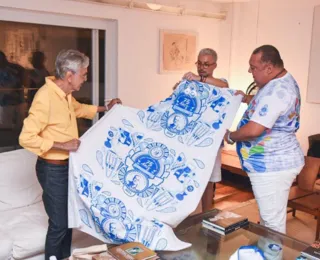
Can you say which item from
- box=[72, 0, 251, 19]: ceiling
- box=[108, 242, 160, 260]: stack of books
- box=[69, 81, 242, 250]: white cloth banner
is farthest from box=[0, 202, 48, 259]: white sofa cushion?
box=[72, 0, 251, 19]: ceiling

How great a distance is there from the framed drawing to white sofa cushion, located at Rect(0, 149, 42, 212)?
1.89 m

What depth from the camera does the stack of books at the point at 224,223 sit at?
2141 millimetres

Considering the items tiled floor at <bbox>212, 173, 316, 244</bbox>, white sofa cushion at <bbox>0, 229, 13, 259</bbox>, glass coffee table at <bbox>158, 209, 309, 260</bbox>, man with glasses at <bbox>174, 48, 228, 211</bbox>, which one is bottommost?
tiled floor at <bbox>212, 173, 316, 244</bbox>

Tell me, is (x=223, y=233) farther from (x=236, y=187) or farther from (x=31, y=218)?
(x=236, y=187)

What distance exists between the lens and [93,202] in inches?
82.8

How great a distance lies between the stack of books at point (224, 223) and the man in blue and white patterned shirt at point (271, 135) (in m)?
0.16

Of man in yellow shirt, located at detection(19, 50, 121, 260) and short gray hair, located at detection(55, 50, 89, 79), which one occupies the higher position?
short gray hair, located at detection(55, 50, 89, 79)

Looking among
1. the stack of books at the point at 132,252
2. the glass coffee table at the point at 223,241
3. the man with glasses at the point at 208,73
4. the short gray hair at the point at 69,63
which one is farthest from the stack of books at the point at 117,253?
the man with glasses at the point at 208,73

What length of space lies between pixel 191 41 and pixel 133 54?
815 millimetres

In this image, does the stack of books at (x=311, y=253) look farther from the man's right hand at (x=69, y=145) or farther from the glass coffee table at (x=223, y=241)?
the man's right hand at (x=69, y=145)

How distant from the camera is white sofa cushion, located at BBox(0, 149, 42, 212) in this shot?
2676 mm

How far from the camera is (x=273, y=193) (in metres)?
2.20

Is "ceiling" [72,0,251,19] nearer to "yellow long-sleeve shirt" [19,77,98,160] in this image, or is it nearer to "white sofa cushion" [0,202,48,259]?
"yellow long-sleeve shirt" [19,77,98,160]

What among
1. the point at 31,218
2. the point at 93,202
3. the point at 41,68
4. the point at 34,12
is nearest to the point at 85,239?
the point at 31,218
